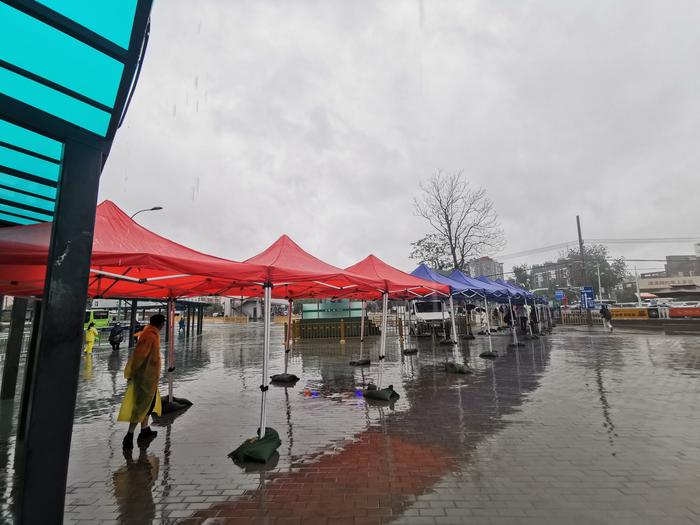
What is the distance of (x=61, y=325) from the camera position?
2523 mm

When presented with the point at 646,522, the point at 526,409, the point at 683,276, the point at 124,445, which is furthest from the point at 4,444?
the point at 683,276

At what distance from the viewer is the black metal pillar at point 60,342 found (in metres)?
2.33

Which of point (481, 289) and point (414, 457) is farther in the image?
point (481, 289)

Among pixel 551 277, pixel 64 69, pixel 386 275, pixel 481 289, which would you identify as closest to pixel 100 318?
pixel 386 275

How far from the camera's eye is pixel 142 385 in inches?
198

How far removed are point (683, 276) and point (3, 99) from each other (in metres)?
108

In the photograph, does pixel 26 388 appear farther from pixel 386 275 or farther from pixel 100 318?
pixel 100 318

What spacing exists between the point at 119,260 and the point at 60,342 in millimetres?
1643

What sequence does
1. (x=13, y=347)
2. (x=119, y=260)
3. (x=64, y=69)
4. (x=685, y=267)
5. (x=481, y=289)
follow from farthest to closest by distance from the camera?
1. (x=685, y=267)
2. (x=481, y=289)
3. (x=13, y=347)
4. (x=119, y=260)
5. (x=64, y=69)

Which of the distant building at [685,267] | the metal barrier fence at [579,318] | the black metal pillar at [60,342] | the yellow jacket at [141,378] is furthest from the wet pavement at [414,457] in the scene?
the distant building at [685,267]

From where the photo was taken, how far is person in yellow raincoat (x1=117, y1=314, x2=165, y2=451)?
4.88m

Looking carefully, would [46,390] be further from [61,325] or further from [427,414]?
[427,414]

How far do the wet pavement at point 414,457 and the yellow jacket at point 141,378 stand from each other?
539 mm

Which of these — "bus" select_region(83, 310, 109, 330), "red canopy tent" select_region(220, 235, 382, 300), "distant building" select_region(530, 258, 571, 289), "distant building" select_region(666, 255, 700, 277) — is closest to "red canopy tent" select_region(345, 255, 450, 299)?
"red canopy tent" select_region(220, 235, 382, 300)
